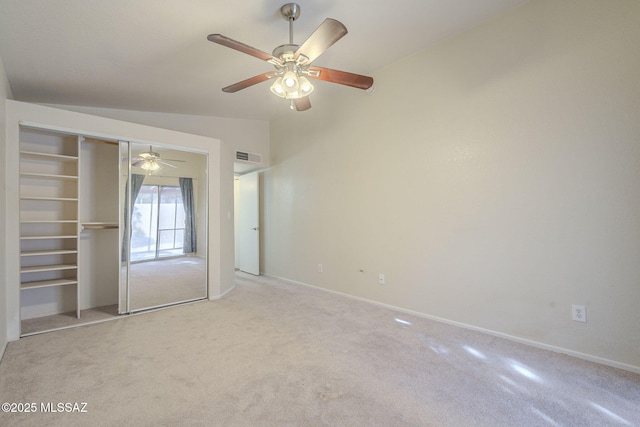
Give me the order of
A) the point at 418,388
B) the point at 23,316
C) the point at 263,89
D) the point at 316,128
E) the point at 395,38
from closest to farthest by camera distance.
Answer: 1. the point at 418,388
2. the point at 395,38
3. the point at 23,316
4. the point at 263,89
5. the point at 316,128

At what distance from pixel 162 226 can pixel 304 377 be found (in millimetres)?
2629

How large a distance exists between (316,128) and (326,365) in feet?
10.9

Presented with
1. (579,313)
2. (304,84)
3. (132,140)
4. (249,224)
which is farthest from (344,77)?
(249,224)

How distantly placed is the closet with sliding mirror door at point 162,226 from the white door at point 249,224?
59.7 inches

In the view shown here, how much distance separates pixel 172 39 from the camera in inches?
95.0

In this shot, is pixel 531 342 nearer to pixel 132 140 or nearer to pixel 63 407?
pixel 63 407

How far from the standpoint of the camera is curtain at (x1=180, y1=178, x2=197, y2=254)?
3711 mm

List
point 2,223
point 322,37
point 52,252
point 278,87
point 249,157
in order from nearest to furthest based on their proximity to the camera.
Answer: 1. point 322,37
2. point 278,87
3. point 2,223
4. point 52,252
5. point 249,157

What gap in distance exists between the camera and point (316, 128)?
4.32 m

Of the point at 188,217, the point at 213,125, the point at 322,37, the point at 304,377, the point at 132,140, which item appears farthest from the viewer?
the point at 213,125

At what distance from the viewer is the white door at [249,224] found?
528cm

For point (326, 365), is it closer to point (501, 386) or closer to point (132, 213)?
point (501, 386)

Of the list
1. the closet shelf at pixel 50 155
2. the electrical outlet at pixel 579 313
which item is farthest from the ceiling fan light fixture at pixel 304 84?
the electrical outlet at pixel 579 313

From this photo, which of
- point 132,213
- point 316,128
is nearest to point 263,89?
point 316,128
